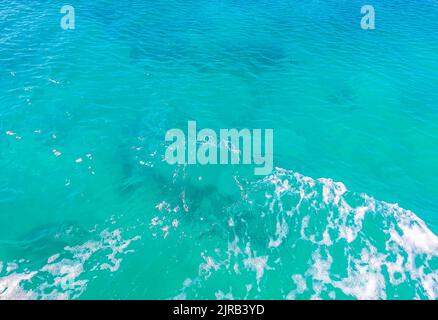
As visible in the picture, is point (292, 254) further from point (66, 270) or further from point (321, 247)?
point (66, 270)

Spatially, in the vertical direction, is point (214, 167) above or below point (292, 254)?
above

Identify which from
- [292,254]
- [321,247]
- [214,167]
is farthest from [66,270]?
[321,247]

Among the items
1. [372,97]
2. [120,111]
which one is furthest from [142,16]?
[372,97]

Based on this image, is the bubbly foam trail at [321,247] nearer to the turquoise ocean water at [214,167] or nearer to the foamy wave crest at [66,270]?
the turquoise ocean water at [214,167]

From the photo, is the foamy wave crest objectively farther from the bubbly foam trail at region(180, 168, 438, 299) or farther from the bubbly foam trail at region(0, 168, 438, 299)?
the bubbly foam trail at region(180, 168, 438, 299)

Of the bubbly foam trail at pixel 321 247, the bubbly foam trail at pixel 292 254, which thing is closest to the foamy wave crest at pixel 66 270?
the bubbly foam trail at pixel 292 254

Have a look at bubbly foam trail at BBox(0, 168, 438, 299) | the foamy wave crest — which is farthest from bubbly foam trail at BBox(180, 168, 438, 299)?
the foamy wave crest
